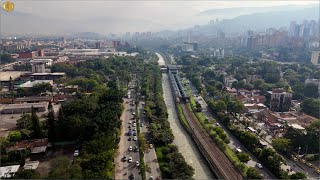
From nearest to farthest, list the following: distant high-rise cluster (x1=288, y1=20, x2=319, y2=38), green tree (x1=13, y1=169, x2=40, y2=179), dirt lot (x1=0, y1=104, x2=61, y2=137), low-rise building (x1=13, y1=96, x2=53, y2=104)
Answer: green tree (x1=13, y1=169, x2=40, y2=179) → dirt lot (x1=0, y1=104, x2=61, y2=137) → low-rise building (x1=13, y1=96, x2=53, y2=104) → distant high-rise cluster (x1=288, y1=20, x2=319, y2=38)

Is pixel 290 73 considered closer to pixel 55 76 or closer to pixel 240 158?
pixel 240 158

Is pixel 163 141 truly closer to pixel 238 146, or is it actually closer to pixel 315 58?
pixel 238 146

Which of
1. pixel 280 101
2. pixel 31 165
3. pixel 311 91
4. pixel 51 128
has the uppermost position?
pixel 311 91

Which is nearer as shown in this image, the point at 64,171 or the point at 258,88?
the point at 64,171

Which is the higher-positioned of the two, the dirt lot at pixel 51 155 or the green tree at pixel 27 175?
the green tree at pixel 27 175

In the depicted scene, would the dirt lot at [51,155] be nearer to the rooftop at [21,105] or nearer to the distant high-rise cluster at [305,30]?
the rooftop at [21,105]

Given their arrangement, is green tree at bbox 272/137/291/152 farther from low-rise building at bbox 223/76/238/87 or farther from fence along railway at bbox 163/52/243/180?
low-rise building at bbox 223/76/238/87

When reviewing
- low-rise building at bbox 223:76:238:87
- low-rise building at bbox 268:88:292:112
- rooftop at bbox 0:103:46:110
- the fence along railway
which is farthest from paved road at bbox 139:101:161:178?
low-rise building at bbox 223:76:238:87

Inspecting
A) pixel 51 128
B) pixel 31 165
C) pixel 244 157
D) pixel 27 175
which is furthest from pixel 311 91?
pixel 27 175

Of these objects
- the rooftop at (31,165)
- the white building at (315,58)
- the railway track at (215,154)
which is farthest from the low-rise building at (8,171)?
the white building at (315,58)
